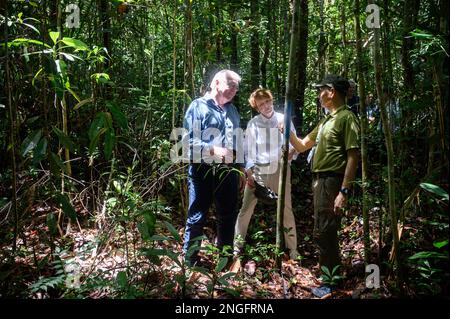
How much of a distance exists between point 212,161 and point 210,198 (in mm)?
344

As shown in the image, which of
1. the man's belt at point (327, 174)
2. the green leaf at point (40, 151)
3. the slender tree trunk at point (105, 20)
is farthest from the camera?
the slender tree trunk at point (105, 20)

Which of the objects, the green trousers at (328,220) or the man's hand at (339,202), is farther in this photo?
the green trousers at (328,220)

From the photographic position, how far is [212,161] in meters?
3.14

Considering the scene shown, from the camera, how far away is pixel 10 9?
3.01 meters

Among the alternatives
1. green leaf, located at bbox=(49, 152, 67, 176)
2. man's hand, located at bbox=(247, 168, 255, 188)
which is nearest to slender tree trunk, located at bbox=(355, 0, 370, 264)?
man's hand, located at bbox=(247, 168, 255, 188)

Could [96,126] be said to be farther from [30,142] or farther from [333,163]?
[333,163]

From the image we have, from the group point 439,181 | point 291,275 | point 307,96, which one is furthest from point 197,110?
point 307,96

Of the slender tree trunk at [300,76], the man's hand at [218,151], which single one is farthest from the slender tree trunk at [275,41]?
the man's hand at [218,151]

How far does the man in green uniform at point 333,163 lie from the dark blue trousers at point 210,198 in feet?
2.43

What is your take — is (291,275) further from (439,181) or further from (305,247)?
(439,181)

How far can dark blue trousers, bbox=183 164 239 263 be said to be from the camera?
3.18m

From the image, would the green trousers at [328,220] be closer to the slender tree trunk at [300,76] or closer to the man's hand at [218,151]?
the man's hand at [218,151]

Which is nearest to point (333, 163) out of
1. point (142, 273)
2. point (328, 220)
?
point (328, 220)

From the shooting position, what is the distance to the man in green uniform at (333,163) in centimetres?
295
